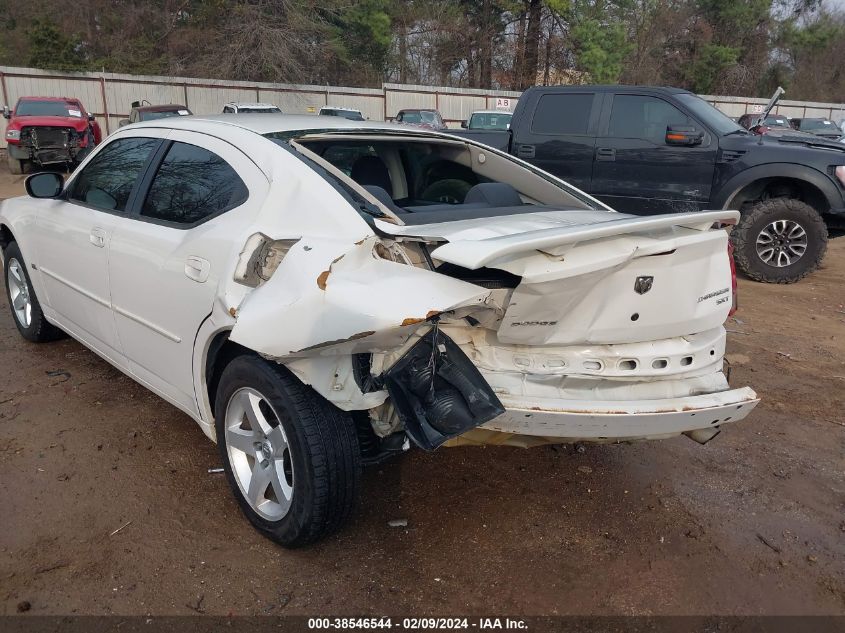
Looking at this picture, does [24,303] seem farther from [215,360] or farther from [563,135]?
[563,135]

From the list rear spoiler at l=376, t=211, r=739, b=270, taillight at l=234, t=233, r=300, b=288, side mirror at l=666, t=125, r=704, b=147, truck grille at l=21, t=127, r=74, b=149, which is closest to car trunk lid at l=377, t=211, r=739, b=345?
rear spoiler at l=376, t=211, r=739, b=270

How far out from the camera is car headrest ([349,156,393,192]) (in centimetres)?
388

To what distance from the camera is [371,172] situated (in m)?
3.97

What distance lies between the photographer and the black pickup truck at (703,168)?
7.18 meters

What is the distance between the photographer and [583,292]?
7.79ft

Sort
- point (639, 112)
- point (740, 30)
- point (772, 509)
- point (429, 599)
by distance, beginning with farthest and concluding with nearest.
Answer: point (740, 30) < point (639, 112) < point (772, 509) < point (429, 599)

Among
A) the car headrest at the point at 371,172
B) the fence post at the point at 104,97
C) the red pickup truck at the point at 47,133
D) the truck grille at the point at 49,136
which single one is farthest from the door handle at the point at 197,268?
the fence post at the point at 104,97

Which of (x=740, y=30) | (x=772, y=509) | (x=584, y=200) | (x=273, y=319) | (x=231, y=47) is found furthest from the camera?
(x=740, y=30)

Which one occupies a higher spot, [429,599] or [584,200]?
[584,200]

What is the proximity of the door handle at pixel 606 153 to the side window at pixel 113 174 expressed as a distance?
5.44 meters

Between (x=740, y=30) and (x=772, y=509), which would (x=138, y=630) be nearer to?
(x=772, y=509)

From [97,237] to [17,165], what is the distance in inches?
608

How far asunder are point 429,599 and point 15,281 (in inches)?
165

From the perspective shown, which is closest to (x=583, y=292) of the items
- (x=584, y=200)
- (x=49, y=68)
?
(x=584, y=200)
